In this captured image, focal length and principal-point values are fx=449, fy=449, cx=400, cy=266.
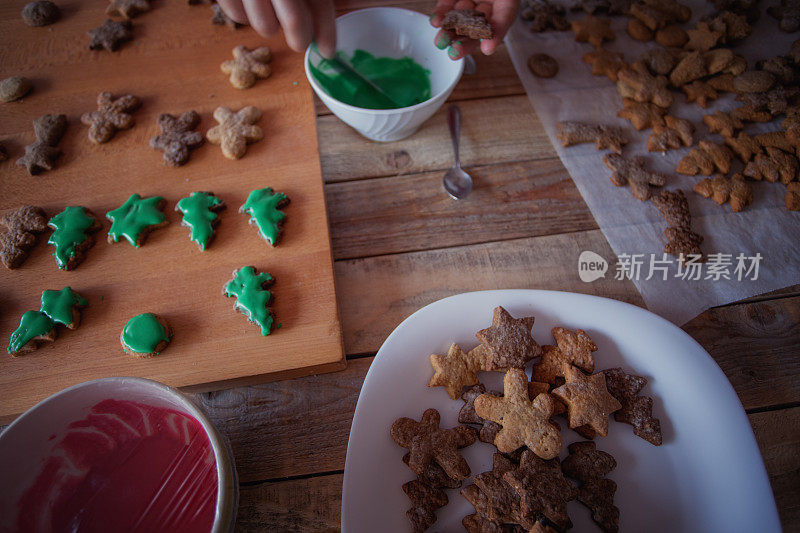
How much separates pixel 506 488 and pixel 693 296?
2.02 ft

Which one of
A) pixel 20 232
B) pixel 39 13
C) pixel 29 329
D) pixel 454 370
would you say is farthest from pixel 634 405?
pixel 39 13

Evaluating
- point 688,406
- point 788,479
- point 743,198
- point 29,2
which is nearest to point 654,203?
point 743,198

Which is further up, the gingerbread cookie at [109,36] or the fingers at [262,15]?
the fingers at [262,15]

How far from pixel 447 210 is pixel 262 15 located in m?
0.59

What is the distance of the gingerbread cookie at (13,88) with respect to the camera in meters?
1.14

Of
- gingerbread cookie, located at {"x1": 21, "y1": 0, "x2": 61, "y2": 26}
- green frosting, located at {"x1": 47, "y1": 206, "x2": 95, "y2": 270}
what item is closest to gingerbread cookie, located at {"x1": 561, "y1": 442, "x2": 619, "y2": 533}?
green frosting, located at {"x1": 47, "y1": 206, "x2": 95, "y2": 270}

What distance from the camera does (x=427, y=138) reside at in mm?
1191

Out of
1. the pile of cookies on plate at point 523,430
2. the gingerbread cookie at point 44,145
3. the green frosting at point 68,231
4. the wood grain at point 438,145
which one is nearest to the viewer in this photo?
the pile of cookies on plate at point 523,430

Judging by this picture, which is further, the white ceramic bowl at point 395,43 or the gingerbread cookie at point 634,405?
the white ceramic bowl at point 395,43

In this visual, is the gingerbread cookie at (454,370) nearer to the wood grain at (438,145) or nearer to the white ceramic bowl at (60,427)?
the white ceramic bowl at (60,427)

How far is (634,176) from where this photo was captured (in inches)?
43.8

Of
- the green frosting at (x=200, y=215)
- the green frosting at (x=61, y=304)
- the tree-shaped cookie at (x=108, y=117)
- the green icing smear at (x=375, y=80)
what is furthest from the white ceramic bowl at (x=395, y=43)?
the green frosting at (x=61, y=304)

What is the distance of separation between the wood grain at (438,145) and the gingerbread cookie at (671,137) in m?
0.26

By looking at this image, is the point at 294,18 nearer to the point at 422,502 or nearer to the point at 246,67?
the point at 246,67
